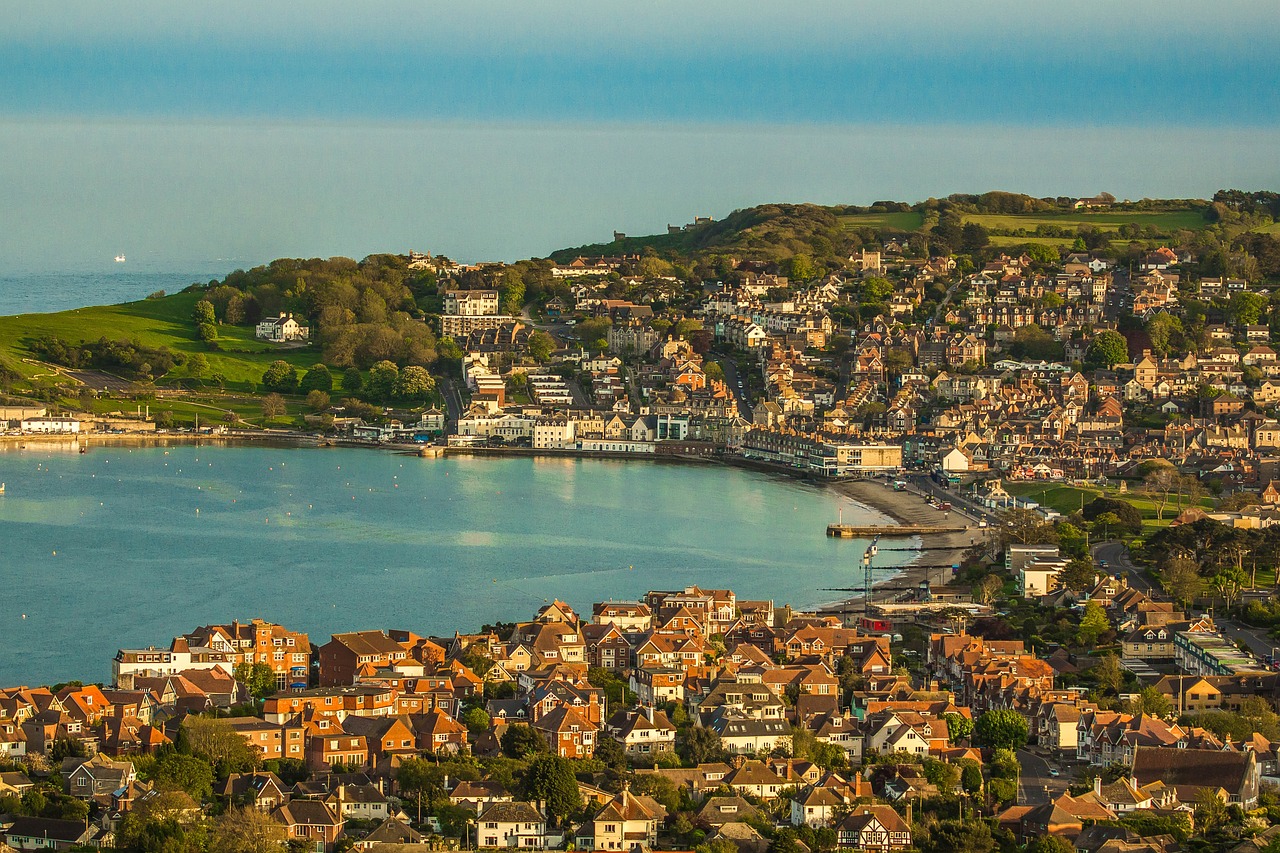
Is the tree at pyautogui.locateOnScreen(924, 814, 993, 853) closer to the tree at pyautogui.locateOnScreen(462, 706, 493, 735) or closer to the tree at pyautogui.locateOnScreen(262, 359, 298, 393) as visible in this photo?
the tree at pyautogui.locateOnScreen(462, 706, 493, 735)

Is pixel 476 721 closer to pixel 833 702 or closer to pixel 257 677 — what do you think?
pixel 257 677

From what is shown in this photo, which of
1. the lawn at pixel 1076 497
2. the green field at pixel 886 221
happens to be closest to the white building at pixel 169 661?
the lawn at pixel 1076 497

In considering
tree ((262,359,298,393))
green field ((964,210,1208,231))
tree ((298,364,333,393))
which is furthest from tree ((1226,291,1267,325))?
tree ((262,359,298,393))

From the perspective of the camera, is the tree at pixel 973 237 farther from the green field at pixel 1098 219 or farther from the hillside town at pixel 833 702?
the hillside town at pixel 833 702

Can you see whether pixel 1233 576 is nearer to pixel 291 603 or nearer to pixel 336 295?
pixel 291 603

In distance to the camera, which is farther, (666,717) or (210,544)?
(210,544)

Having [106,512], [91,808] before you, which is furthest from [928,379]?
[91,808]
